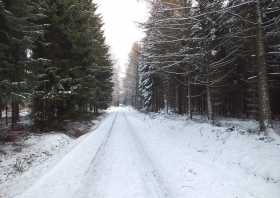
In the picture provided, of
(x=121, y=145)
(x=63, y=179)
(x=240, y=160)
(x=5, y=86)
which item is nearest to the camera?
(x=63, y=179)

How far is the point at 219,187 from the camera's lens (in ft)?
23.2

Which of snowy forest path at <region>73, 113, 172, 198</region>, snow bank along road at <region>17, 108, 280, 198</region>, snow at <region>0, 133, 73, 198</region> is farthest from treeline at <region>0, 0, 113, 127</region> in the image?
snowy forest path at <region>73, 113, 172, 198</region>

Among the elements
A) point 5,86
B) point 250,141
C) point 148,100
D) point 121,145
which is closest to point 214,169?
point 250,141

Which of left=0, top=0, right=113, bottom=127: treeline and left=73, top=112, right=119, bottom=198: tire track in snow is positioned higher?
left=0, top=0, right=113, bottom=127: treeline

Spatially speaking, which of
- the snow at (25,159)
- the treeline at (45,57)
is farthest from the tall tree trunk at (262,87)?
the treeline at (45,57)

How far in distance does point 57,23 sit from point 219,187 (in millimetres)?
15359

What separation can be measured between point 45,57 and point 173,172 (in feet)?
42.4

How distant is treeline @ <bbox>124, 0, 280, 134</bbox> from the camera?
12.2 metres

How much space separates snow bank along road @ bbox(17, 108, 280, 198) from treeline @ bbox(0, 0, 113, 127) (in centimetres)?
441

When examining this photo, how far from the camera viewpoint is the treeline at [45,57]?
12.5 metres

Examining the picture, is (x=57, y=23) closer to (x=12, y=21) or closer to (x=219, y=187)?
(x=12, y=21)

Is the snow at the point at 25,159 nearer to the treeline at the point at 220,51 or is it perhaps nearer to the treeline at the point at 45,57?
the treeline at the point at 45,57

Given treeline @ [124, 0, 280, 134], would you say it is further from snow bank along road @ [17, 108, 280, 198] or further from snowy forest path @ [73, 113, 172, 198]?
snowy forest path @ [73, 113, 172, 198]

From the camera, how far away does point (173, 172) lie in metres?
8.59
